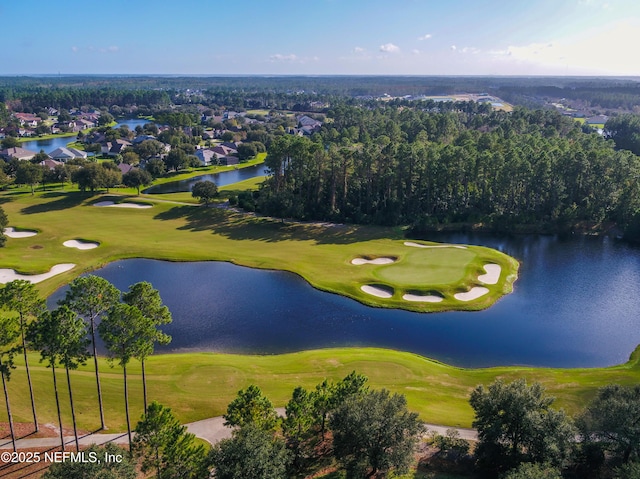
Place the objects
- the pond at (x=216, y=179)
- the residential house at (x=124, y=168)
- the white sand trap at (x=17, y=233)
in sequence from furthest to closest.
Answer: the residential house at (x=124, y=168)
the pond at (x=216, y=179)
the white sand trap at (x=17, y=233)

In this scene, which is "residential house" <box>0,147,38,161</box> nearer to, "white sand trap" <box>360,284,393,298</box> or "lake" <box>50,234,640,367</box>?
"lake" <box>50,234,640,367</box>

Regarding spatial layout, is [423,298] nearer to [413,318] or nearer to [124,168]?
[413,318]

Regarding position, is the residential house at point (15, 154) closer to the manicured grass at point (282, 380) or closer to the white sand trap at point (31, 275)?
the white sand trap at point (31, 275)

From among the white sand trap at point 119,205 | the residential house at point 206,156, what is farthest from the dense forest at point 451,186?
the residential house at point 206,156

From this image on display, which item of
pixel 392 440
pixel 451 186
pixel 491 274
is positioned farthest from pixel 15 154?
pixel 392 440

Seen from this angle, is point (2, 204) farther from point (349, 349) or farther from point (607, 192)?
point (607, 192)

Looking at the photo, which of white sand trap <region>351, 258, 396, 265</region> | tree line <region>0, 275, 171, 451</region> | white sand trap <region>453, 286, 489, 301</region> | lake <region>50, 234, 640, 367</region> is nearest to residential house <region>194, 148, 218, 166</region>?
lake <region>50, 234, 640, 367</region>

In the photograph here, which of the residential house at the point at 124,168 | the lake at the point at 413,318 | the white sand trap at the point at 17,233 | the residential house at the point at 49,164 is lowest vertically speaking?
the lake at the point at 413,318

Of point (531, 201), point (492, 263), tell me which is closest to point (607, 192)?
point (531, 201)
